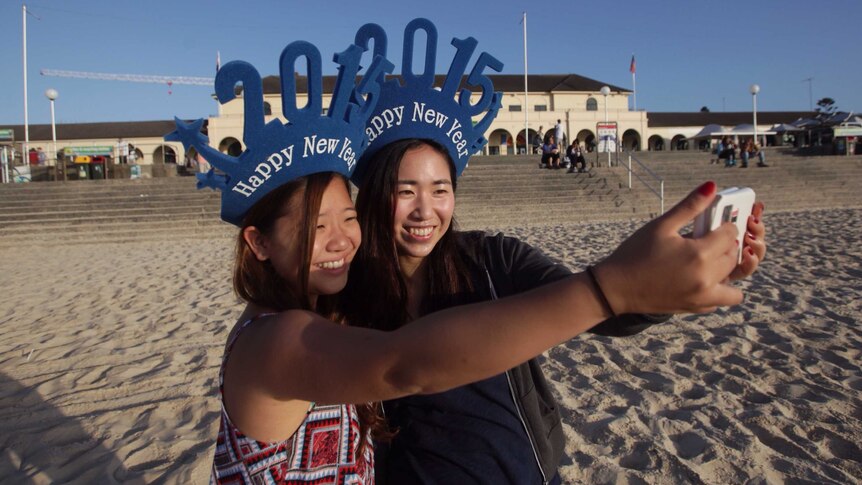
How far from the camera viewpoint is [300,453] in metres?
1.27

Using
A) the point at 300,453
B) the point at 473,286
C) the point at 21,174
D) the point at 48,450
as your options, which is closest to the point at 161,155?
the point at 21,174

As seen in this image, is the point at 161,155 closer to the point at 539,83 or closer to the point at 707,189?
the point at 539,83

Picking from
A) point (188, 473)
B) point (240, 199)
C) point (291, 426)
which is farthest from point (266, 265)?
point (188, 473)

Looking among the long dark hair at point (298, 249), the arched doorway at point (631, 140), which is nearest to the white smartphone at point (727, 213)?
the long dark hair at point (298, 249)

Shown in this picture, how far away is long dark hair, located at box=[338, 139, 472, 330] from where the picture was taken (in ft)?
5.58

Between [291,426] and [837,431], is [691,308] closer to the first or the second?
[291,426]

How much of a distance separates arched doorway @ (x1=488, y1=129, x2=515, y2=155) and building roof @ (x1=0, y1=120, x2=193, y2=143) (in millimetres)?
27471

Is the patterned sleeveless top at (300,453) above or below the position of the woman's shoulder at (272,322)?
below

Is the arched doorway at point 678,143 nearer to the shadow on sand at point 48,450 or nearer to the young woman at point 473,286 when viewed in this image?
the shadow on sand at point 48,450

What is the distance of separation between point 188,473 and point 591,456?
2.16m

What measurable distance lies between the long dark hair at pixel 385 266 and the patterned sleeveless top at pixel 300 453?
0.37 m

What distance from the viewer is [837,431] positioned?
315 centimetres

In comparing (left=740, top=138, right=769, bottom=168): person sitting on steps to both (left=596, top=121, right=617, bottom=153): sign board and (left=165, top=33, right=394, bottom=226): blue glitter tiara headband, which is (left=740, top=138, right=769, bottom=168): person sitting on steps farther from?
(left=165, top=33, right=394, bottom=226): blue glitter tiara headband

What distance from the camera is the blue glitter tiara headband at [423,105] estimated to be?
1.89m
